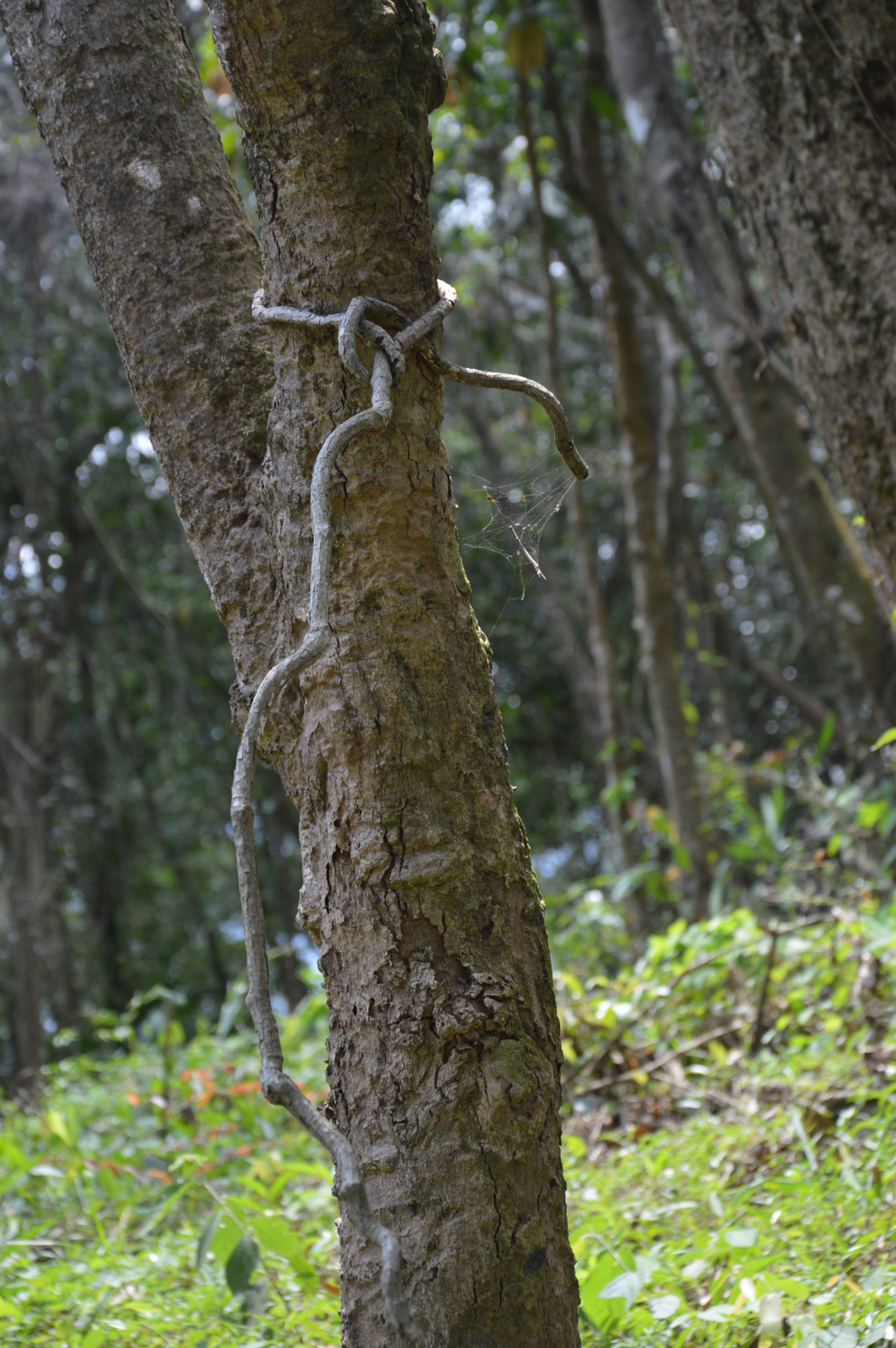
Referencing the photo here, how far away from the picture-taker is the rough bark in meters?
3.28

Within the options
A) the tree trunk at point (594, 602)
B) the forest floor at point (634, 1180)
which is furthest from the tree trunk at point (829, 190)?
the tree trunk at point (594, 602)

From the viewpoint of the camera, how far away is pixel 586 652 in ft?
26.6

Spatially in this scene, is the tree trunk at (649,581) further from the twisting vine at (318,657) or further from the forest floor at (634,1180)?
the twisting vine at (318,657)

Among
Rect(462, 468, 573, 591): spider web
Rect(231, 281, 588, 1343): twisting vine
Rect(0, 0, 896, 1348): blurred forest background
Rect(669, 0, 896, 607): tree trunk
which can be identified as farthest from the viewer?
Rect(0, 0, 896, 1348): blurred forest background

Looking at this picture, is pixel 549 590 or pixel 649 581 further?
pixel 549 590

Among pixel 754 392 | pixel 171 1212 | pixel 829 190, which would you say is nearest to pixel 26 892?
pixel 171 1212

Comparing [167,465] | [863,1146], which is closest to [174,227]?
[167,465]

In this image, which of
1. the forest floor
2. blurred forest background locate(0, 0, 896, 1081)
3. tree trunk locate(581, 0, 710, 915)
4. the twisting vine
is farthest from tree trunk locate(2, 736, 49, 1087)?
the twisting vine

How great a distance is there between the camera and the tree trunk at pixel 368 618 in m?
0.94

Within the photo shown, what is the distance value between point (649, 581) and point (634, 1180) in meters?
2.67

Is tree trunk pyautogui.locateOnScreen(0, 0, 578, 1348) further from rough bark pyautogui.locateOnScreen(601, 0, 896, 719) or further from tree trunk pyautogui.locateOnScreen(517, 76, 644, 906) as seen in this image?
tree trunk pyautogui.locateOnScreen(517, 76, 644, 906)

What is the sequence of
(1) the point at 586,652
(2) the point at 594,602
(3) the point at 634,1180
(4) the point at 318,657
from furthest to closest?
(1) the point at 586,652
(2) the point at 594,602
(3) the point at 634,1180
(4) the point at 318,657

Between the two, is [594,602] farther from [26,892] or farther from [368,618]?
[26,892]

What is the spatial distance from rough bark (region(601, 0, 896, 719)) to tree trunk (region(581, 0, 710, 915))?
2.11 feet
